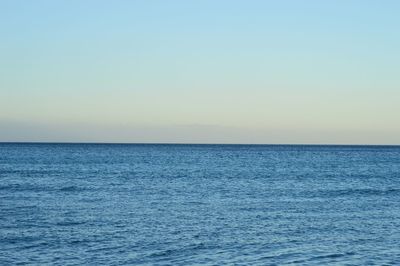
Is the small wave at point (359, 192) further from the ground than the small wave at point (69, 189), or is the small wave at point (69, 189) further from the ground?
the small wave at point (359, 192)

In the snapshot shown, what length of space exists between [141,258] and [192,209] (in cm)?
1909

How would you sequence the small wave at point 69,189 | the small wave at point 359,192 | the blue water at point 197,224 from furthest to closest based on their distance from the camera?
1. the small wave at point 69,189
2. the small wave at point 359,192
3. the blue water at point 197,224

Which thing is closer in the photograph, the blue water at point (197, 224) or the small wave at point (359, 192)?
the blue water at point (197, 224)

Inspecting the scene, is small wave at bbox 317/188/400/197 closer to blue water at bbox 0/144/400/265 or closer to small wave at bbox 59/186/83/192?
blue water at bbox 0/144/400/265

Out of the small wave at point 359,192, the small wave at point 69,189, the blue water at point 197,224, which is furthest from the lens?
the small wave at point 69,189

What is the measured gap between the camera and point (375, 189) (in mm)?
69188

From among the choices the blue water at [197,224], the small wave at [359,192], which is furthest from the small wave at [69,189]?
the small wave at [359,192]

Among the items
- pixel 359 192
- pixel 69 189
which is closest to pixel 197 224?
pixel 69 189

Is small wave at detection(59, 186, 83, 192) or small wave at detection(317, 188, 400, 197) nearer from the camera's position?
small wave at detection(317, 188, 400, 197)

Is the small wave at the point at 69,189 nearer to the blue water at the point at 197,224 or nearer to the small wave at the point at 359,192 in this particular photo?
the blue water at the point at 197,224

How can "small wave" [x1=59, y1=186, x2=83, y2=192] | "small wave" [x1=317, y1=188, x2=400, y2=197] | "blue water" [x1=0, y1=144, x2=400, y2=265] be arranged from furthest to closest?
"small wave" [x1=59, y1=186, x2=83, y2=192] → "small wave" [x1=317, y1=188, x2=400, y2=197] → "blue water" [x1=0, y1=144, x2=400, y2=265]

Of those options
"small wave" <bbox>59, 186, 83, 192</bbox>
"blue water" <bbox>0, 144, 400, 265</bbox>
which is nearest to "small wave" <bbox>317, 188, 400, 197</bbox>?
"blue water" <bbox>0, 144, 400, 265</bbox>

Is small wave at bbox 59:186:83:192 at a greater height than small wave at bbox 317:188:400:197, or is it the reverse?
small wave at bbox 317:188:400:197

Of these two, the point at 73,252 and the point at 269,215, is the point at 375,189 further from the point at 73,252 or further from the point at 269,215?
the point at 73,252
